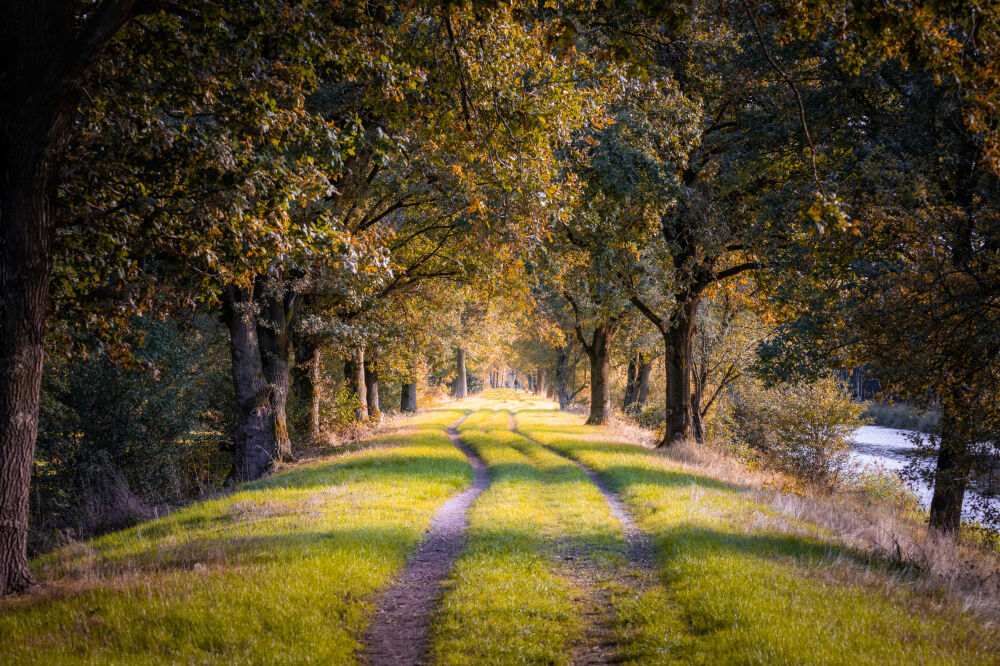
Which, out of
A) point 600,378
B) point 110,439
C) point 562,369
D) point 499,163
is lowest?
point 110,439

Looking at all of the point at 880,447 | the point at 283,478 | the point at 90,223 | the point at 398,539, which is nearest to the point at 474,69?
the point at 90,223

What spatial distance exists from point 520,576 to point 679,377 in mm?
15409

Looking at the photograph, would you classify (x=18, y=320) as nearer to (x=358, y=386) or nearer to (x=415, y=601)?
(x=415, y=601)

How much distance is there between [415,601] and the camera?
7.36 metres

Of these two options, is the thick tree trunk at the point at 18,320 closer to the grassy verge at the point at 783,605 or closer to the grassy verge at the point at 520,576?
the grassy verge at the point at 520,576

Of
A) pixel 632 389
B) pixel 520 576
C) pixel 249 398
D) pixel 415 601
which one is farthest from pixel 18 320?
pixel 632 389

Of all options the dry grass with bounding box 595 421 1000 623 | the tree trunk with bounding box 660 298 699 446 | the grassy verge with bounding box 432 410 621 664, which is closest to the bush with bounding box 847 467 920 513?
the dry grass with bounding box 595 421 1000 623

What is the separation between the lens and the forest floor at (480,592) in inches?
217

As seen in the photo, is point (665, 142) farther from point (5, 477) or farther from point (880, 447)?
point (880, 447)

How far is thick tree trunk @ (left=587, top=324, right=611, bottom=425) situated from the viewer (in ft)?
105

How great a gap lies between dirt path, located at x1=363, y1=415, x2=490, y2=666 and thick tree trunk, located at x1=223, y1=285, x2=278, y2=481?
8919mm

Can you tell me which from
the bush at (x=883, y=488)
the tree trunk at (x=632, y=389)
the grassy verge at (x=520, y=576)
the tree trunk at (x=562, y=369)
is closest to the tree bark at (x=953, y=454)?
the grassy verge at (x=520, y=576)

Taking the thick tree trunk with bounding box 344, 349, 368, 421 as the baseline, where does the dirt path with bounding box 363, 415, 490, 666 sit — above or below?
below

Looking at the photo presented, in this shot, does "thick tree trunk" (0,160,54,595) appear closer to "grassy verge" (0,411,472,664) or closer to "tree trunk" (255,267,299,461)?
"grassy verge" (0,411,472,664)
